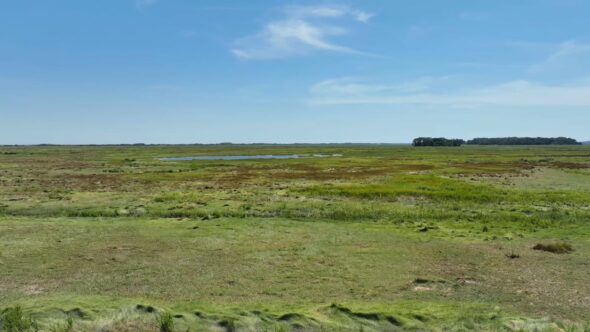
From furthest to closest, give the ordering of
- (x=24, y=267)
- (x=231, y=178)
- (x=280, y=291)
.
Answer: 1. (x=231, y=178)
2. (x=24, y=267)
3. (x=280, y=291)

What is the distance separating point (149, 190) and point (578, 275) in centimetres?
3383

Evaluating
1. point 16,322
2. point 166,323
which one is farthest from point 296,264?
point 16,322

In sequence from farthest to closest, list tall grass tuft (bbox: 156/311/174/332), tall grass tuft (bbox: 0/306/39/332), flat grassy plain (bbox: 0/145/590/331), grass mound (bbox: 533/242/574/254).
Answer: grass mound (bbox: 533/242/574/254)
flat grassy plain (bbox: 0/145/590/331)
tall grass tuft (bbox: 156/311/174/332)
tall grass tuft (bbox: 0/306/39/332)

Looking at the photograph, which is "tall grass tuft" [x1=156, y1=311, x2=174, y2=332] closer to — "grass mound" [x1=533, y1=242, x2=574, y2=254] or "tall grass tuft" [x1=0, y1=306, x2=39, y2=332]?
"tall grass tuft" [x1=0, y1=306, x2=39, y2=332]

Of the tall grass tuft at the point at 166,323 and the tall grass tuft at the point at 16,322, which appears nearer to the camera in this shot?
the tall grass tuft at the point at 16,322

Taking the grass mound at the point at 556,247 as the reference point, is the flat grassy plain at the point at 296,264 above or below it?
below

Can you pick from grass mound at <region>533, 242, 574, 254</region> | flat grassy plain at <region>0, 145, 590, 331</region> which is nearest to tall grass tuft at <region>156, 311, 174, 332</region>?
flat grassy plain at <region>0, 145, 590, 331</region>

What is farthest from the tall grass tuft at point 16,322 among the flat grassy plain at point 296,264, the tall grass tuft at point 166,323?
the tall grass tuft at point 166,323

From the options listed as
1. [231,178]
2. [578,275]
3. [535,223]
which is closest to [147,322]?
[578,275]

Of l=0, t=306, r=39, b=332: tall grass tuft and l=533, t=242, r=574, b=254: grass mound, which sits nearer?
l=0, t=306, r=39, b=332: tall grass tuft

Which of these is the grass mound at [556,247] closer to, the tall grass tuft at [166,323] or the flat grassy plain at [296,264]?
the flat grassy plain at [296,264]

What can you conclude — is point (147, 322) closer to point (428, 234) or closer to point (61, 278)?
point (61, 278)

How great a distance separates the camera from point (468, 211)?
27828 millimetres

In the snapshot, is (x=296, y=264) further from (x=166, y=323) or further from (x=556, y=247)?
(x=556, y=247)
